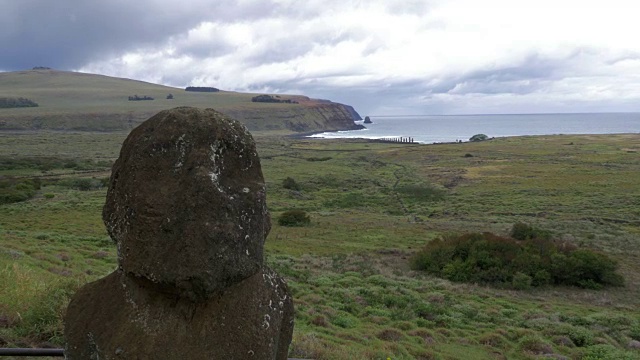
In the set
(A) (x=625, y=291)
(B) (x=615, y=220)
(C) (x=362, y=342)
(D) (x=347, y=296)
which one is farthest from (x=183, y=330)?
(B) (x=615, y=220)

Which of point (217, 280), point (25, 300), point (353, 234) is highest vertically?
point (217, 280)

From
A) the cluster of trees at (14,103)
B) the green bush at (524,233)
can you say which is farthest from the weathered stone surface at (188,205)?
the cluster of trees at (14,103)

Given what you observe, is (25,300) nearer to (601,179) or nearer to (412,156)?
(601,179)

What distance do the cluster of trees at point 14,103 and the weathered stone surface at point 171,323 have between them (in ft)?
634

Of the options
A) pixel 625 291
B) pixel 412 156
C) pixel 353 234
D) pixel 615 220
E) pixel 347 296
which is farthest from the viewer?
pixel 412 156

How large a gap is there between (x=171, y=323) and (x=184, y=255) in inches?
22.5

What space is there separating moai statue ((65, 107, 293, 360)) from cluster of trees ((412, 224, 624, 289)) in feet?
56.6

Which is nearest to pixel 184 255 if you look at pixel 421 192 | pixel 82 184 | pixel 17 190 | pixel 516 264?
pixel 516 264

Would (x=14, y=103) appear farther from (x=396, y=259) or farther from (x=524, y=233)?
(x=524, y=233)

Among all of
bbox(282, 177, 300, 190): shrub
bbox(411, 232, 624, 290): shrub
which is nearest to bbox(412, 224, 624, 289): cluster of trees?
bbox(411, 232, 624, 290): shrub

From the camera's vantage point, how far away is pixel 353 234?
29.8m

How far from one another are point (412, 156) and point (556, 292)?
225 feet

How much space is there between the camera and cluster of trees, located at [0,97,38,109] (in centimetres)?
17012

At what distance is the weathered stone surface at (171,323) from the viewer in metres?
3.91
